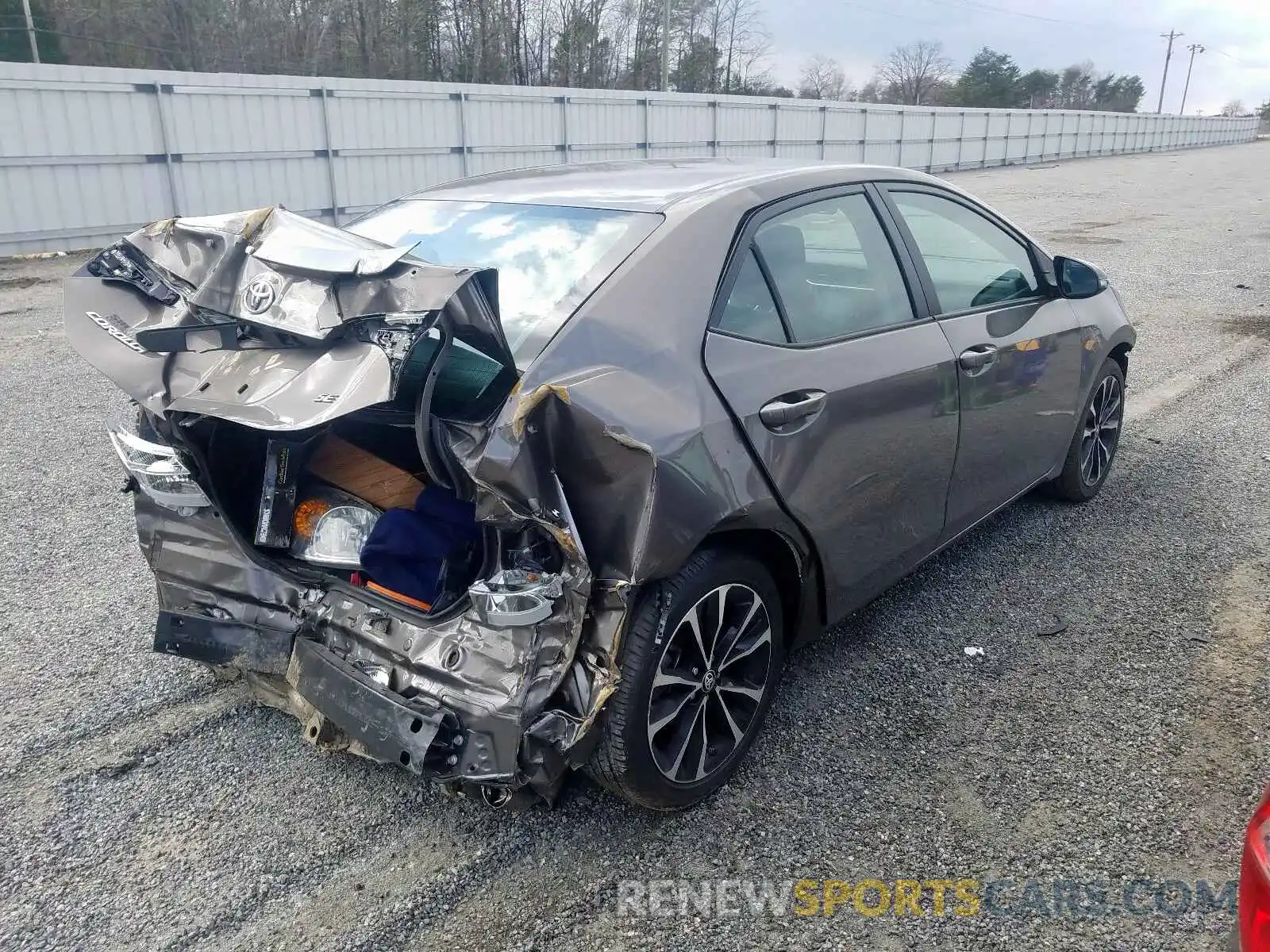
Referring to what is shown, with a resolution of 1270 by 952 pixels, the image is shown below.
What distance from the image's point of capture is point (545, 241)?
2.90 meters

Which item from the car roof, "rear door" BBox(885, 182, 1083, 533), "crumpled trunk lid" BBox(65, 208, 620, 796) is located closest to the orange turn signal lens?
"crumpled trunk lid" BBox(65, 208, 620, 796)

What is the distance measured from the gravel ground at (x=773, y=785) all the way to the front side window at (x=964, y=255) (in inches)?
47.1

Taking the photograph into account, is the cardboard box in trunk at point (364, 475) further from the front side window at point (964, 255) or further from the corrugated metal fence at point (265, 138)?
the corrugated metal fence at point (265, 138)

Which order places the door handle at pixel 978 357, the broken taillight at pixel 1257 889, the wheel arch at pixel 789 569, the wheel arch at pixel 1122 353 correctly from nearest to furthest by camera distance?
the broken taillight at pixel 1257 889 < the wheel arch at pixel 789 569 < the door handle at pixel 978 357 < the wheel arch at pixel 1122 353

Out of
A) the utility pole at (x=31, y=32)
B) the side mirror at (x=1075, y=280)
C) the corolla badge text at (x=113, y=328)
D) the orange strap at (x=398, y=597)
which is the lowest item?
the orange strap at (x=398, y=597)

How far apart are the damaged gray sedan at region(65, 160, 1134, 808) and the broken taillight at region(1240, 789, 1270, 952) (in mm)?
1267

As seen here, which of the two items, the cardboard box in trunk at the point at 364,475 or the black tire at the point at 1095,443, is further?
the black tire at the point at 1095,443

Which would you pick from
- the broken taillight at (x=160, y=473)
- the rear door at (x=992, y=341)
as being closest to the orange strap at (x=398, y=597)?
the broken taillight at (x=160, y=473)

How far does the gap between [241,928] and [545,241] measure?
79.1 inches

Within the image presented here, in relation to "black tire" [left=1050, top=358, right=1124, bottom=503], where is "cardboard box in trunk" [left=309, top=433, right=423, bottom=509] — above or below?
above

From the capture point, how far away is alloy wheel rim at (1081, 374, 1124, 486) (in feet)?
15.3

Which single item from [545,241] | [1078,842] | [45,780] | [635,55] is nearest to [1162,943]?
[1078,842]

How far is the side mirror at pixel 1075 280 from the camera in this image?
13.5 ft

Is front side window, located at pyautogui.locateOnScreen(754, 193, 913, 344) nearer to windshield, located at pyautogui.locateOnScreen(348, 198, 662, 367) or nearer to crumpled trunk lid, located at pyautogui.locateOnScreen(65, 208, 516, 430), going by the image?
windshield, located at pyautogui.locateOnScreen(348, 198, 662, 367)
